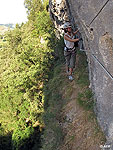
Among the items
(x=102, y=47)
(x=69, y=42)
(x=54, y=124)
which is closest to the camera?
(x=102, y=47)

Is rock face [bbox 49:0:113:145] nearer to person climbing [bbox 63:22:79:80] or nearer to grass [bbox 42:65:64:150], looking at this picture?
person climbing [bbox 63:22:79:80]

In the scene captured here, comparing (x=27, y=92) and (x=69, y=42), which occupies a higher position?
(x=69, y=42)

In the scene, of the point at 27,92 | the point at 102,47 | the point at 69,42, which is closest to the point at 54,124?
the point at 69,42

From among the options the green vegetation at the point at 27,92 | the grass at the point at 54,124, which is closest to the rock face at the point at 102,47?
the grass at the point at 54,124

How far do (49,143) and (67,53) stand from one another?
16.6 feet

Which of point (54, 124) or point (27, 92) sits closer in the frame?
point (54, 124)

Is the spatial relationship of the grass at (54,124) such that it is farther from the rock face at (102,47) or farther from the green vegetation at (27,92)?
the green vegetation at (27,92)

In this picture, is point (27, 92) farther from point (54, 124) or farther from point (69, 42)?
point (69, 42)

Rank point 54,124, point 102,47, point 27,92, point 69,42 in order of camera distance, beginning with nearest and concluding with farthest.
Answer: point 102,47 < point 69,42 < point 54,124 < point 27,92

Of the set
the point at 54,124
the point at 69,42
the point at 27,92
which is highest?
the point at 69,42

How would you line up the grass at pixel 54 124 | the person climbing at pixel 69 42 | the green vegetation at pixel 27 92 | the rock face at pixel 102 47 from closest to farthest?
1. the rock face at pixel 102 47
2. the person climbing at pixel 69 42
3. the grass at pixel 54 124
4. the green vegetation at pixel 27 92

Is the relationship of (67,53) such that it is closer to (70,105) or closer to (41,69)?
(70,105)

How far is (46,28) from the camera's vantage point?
18.6 meters

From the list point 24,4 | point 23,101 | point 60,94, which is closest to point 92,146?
point 60,94
